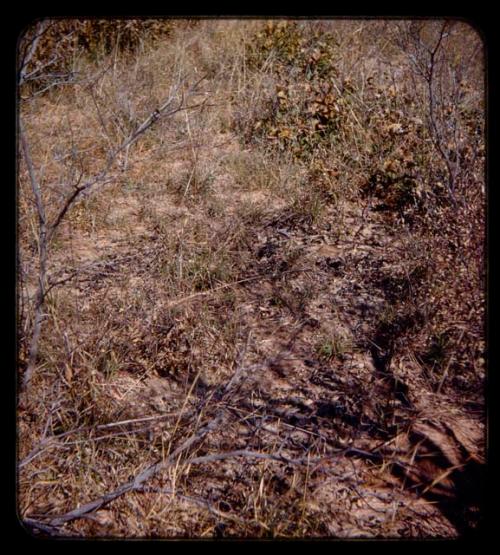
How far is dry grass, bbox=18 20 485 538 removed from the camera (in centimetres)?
205

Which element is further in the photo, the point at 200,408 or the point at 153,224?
the point at 153,224

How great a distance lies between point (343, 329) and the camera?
2.81m

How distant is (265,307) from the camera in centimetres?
298

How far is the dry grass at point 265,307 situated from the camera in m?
2.05

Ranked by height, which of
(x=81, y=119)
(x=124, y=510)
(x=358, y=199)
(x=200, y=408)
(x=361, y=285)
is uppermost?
(x=81, y=119)

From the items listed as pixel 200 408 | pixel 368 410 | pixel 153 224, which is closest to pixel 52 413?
pixel 200 408

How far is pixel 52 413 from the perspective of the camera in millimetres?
2201

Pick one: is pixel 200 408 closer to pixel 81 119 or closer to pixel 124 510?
pixel 124 510

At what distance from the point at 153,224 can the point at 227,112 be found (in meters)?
1.41

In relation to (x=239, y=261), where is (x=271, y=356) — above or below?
below

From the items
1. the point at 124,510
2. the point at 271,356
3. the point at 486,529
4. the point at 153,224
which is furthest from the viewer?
the point at 153,224

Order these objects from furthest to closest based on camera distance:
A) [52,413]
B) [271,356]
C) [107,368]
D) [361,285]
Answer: [361,285], [271,356], [107,368], [52,413]

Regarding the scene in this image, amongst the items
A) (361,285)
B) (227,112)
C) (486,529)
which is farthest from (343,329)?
(227,112)

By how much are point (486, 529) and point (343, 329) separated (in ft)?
3.84
